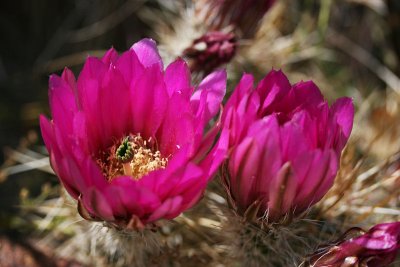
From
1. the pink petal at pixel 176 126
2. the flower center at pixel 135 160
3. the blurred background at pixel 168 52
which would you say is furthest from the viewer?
the blurred background at pixel 168 52

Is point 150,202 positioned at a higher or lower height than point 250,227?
higher

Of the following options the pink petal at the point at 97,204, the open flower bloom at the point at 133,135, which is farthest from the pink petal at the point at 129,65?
the pink petal at the point at 97,204

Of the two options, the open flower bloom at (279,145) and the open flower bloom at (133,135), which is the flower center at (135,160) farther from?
the open flower bloom at (279,145)

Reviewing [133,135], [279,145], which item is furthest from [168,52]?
[279,145]

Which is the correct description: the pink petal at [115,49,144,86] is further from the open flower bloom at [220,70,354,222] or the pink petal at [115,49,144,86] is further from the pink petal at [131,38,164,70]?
the open flower bloom at [220,70,354,222]

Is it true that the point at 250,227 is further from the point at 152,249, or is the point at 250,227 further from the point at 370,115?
the point at 370,115

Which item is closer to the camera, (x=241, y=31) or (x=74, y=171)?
(x=74, y=171)

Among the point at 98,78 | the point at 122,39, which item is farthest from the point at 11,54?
the point at 98,78

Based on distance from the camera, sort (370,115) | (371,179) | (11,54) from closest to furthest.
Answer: (371,179) < (370,115) < (11,54)
